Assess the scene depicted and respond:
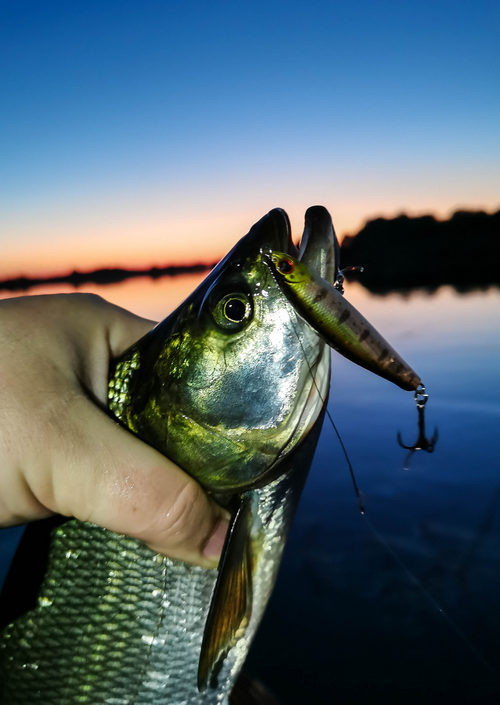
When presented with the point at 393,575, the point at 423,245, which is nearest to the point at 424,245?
the point at 423,245

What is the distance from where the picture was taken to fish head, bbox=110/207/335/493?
1.83 metres

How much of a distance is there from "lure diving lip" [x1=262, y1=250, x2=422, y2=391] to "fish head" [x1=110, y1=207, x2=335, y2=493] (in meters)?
0.14

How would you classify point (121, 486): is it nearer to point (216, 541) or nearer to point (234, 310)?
point (216, 541)

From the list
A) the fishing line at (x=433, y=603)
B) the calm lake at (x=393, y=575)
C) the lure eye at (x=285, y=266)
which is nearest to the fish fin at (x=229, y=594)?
the fishing line at (x=433, y=603)

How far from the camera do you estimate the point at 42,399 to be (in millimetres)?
1634

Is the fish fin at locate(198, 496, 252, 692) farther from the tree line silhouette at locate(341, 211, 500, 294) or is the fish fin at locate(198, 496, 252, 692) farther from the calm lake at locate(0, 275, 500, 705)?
the tree line silhouette at locate(341, 211, 500, 294)

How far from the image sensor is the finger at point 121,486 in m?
1.66

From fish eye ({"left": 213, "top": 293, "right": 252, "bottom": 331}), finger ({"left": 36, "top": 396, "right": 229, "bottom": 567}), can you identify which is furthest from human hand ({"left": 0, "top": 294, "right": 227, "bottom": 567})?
fish eye ({"left": 213, "top": 293, "right": 252, "bottom": 331})

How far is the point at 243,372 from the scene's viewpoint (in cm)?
187

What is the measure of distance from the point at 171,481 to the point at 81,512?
0.32 meters

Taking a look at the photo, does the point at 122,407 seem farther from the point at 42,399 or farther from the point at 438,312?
the point at 438,312

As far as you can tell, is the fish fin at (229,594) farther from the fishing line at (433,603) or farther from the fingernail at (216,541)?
the fishing line at (433,603)

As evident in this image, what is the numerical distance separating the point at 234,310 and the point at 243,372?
228 mm

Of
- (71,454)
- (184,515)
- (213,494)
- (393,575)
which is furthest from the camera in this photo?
(393,575)
